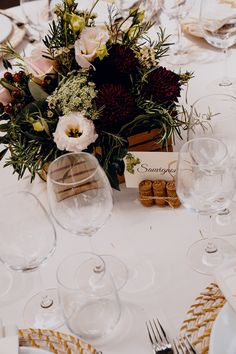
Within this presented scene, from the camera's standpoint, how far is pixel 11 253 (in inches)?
38.9

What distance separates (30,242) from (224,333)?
39 cm

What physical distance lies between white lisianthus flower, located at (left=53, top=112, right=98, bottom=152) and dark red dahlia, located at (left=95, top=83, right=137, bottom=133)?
35 millimetres

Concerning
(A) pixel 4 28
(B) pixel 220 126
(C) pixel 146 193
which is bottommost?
(C) pixel 146 193

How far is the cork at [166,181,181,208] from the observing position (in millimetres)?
1149

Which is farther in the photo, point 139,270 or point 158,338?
point 139,270

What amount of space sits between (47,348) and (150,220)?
0.38 m

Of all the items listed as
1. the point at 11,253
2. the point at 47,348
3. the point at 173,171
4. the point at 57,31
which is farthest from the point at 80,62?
the point at 47,348

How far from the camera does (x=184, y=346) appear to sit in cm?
86

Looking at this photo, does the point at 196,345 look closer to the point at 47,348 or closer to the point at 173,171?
the point at 47,348

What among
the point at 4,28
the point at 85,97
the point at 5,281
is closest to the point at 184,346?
the point at 5,281

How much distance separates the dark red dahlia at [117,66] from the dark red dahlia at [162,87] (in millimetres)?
47

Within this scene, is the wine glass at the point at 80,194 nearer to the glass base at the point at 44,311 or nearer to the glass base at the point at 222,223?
the glass base at the point at 44,311

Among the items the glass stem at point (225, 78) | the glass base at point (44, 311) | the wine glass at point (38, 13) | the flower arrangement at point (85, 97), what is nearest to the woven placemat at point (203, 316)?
the glass base at point (44, 311)

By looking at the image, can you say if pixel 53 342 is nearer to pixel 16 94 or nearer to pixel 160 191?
pixel 160 191
